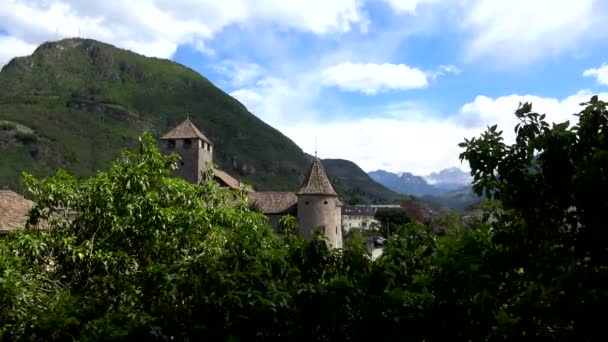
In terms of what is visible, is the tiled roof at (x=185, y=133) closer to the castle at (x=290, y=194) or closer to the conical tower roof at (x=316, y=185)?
the castle at (x=290, y=194)

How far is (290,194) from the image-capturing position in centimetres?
4969

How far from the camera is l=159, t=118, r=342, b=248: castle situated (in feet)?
140

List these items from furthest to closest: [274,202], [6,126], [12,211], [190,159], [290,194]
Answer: [6,126] → [290,194] → [274,202] → [190,159] → [12,211]

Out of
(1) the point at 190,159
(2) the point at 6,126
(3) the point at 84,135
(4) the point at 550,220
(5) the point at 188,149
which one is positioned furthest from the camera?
(3) the point at 84,135

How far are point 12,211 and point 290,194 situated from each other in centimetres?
2738

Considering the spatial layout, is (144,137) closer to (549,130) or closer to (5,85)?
(549,130)

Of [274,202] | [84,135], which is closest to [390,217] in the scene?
[274,202]

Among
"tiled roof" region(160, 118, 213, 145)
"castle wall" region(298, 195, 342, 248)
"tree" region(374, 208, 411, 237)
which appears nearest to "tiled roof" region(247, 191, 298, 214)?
"castle wall" region(298, 195, 342, 248)

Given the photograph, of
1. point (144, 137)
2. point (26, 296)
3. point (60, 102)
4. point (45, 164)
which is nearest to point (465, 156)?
point (26, 296)

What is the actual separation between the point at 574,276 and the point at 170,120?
197631 millimetres

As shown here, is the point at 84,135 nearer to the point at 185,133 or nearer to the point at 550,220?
the point at 185,133

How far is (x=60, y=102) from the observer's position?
582ft

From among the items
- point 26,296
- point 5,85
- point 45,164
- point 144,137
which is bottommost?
point 26,296

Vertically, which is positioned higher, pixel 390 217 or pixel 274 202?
pixel 274 202
